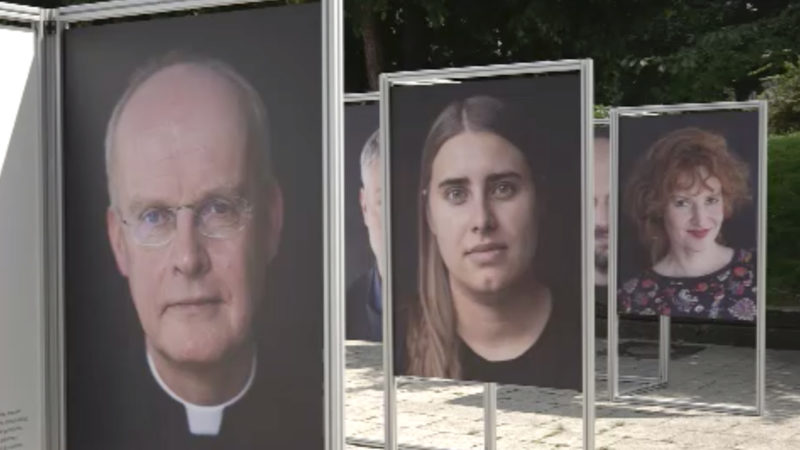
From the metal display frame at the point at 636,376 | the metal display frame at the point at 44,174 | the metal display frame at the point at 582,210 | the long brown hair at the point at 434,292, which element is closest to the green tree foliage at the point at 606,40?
the metal display frame at the point at 636,376

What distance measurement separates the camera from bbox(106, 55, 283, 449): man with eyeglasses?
351 cm

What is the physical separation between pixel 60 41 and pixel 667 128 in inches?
301

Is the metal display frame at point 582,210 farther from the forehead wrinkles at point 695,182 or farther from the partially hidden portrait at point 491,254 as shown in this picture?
the forehead wrinkles at point 695,182

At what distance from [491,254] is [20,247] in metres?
3.37

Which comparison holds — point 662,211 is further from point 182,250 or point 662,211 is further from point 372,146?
point 182,250

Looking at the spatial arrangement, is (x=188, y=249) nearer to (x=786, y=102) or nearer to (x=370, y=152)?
(x=370, y=152)

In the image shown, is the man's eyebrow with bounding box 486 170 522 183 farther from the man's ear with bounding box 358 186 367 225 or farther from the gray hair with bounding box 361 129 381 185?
the man's ear with bounding box 358 186 367 225

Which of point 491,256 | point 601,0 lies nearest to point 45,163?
point 491,256

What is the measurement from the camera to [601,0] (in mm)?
17703

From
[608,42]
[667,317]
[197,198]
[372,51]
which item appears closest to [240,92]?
[197,198]

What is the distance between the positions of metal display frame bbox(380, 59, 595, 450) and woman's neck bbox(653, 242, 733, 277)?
364cm

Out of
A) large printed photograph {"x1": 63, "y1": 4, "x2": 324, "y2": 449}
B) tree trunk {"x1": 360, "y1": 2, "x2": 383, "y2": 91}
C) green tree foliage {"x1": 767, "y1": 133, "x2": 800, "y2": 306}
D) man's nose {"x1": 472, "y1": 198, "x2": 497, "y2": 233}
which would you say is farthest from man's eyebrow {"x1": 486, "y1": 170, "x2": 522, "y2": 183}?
tree trunk {"x1": 360, "y1": 2, "x2": 383, "y2": 91}

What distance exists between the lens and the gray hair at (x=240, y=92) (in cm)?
346

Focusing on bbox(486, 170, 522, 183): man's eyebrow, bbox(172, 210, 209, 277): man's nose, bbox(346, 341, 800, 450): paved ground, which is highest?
bbox(486, 170, 522, 183): man's eyebrow
